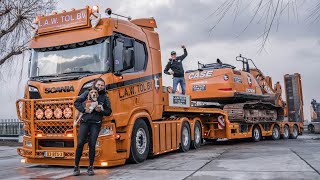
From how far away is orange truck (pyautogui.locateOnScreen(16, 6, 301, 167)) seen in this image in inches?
373

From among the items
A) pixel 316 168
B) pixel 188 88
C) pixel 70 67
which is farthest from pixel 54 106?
pixel 188 88

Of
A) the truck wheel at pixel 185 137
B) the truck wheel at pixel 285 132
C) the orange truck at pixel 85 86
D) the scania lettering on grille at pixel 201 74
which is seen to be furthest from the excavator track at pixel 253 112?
the orange truck at pixel 85 86

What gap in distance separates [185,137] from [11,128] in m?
14.5

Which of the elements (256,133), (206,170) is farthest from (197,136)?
(206,170)

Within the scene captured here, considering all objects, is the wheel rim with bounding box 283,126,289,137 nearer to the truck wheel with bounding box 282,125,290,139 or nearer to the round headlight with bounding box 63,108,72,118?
the truck wheel with bounding box 282,125,290,139

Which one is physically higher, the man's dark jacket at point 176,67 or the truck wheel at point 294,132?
the man's dark jacket at point 176,67

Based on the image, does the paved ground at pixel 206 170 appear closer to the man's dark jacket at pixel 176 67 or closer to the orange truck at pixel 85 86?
the orange truck at pixel 85 86

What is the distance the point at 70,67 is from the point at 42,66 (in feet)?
2.82

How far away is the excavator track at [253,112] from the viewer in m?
16.8

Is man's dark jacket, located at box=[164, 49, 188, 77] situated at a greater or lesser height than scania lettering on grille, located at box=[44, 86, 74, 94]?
greater

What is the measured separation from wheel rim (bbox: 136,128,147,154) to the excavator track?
6859 mm

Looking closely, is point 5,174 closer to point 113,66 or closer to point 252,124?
point 113,66

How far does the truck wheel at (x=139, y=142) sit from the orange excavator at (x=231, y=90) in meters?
6.65

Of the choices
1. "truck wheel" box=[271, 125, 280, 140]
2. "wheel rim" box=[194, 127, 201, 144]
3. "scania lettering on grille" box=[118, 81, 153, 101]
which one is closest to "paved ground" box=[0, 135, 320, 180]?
"scania lettering on grille" box=[118, 81, 153, 101]
